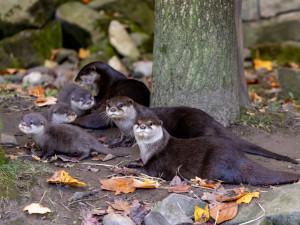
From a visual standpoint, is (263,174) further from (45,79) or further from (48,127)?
(45,79)

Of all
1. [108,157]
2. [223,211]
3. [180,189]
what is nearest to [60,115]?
[108,157]

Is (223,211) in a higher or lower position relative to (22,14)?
lower

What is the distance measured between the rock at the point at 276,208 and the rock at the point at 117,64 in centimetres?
478

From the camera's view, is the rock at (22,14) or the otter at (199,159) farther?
the rock at (22,14)

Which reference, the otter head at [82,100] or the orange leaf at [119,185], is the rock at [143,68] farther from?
the orange leaf at [119,185]

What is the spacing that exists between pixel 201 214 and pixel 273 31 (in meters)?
5.50

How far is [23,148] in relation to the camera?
14.1 feet

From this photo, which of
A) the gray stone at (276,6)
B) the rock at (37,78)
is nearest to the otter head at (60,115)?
the rock at (37,78)

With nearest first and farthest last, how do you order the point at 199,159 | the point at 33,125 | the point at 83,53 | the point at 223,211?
the point at 223,211
the point at 199,159
the point at 33,125
the point at 83,53

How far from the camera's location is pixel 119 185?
3469 millimetres

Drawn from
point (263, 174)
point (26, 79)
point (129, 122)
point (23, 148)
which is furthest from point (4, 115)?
point (263, 174)

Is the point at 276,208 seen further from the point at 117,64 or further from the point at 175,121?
the point at 117,64

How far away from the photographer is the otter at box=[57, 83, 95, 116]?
204 inches

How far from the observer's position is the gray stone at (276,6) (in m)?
8.00
